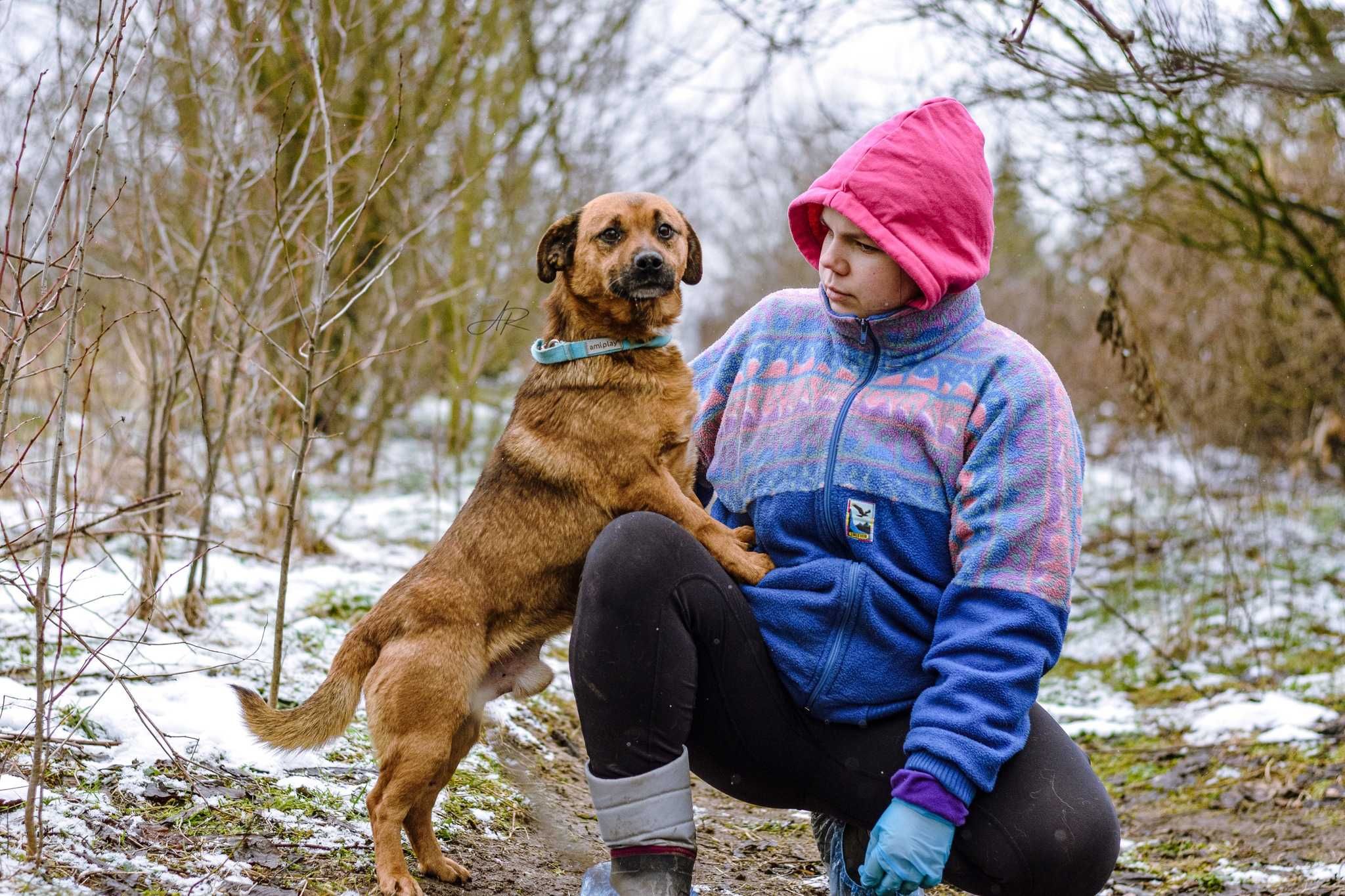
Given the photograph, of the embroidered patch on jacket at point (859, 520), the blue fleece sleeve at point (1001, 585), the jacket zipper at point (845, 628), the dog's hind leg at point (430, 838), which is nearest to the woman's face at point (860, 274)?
the blue fleece sleeve at point (1001, 585)

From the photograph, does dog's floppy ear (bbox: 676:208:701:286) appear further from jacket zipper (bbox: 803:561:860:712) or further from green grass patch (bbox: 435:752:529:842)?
green grass patch (bbox: 435:752:529:842)

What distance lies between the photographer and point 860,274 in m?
2.55

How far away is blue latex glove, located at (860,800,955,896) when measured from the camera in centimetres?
219

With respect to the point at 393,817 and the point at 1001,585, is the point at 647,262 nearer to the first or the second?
the point at 1001,585

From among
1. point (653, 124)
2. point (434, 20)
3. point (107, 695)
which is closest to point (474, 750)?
point (107, 695)

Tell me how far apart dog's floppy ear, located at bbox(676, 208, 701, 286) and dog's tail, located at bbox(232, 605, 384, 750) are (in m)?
1.43

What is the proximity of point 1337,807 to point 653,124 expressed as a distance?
25.9 ft

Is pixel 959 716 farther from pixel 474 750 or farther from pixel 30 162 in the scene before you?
pixel 30 162

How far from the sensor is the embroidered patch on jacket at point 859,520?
2.53m

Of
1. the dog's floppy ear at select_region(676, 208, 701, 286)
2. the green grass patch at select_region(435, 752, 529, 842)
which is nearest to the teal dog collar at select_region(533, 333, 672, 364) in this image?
the dog's floppy ear at select_region(676, 208, 701, 286)

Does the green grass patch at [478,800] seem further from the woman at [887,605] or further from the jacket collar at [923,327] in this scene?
the jacket collar at [923,327]

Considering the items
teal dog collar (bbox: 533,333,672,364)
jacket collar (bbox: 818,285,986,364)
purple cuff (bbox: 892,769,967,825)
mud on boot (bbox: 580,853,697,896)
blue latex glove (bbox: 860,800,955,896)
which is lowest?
mud on boot (bbox: 580,853,697,896)

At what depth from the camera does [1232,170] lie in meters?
7.04

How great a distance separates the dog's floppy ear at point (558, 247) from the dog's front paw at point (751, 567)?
1097 mm
